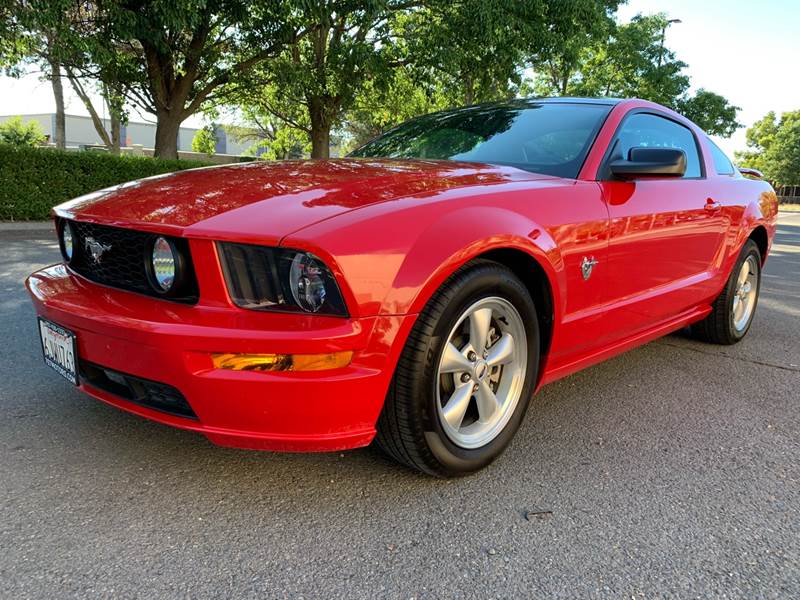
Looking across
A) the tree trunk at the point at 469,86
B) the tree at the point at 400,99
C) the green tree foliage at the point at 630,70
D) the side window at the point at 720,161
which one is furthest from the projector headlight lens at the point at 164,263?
the green tree foliage at the point at 630,70

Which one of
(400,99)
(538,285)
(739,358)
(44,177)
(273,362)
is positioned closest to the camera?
(273,362)

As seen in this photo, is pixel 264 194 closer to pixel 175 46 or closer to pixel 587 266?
pixel 587 266

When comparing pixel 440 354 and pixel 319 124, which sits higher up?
pixel 319 124

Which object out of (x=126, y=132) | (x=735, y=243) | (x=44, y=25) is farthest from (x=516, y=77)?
(x=126, y=132)

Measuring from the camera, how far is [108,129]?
221 feet

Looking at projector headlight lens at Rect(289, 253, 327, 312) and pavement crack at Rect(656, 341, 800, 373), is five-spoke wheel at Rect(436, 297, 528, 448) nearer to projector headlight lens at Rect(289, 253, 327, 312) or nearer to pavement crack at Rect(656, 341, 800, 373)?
projector headlight lens at Rect(289, 253, 327, 312)

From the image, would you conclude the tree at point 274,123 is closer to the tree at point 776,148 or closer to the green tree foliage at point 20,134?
the green tree foliage at point 20,134

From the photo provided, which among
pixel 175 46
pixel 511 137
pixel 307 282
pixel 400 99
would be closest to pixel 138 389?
pixel 307 282

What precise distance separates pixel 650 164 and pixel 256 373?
198 centimetres

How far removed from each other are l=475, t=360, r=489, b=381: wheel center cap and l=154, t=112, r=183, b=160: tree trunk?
13.1 metres

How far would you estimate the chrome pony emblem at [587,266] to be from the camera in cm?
254

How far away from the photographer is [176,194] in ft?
7.31

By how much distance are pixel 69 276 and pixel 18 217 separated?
30.6 feet

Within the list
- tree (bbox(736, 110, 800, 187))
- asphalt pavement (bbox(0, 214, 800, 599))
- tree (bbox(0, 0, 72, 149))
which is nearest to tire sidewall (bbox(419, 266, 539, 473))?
asphalt pavement (bbox(0, 214, 800, 599))
